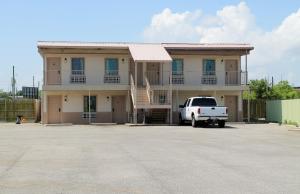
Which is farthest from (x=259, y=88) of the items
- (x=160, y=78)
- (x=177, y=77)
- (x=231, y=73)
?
(x=160, y=78)

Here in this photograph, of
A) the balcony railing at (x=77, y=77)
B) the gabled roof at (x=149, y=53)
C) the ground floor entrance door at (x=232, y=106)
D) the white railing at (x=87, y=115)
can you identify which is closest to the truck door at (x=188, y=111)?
the gabled roof at (x=149, y=53)

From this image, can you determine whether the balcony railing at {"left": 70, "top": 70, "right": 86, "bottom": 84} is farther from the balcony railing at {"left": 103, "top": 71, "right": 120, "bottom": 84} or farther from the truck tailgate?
the truck tailgate

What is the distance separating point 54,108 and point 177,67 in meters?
10.0

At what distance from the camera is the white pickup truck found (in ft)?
115

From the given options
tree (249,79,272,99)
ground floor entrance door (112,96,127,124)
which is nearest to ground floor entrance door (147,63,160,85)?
ground floor entrance door (112,96,127,124)

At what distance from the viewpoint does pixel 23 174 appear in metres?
12.7

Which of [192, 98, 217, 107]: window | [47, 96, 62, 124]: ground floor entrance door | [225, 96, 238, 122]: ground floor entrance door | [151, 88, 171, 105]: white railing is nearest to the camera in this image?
[192, 98, 217, 107]: window

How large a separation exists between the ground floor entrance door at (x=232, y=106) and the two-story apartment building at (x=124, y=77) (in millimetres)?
304

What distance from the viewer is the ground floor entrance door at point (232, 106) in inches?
1766

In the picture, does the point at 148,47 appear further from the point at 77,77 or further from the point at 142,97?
the point at 77,77

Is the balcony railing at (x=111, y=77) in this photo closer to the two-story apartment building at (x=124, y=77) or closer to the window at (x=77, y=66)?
the two-story apartment building at (x=124, y=77)

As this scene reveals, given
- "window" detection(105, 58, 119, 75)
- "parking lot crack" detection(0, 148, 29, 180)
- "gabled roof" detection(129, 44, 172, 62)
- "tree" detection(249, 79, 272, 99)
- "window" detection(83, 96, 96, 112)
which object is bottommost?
"parking lot crack" detection(0, 148, 29, 180)

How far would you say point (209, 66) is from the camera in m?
44.2

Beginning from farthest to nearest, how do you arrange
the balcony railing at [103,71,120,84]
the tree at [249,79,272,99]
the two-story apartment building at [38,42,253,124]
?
the tree at [249,79,272,99], the balcony railing at [103,71,120,84], the two-story apartment building at [38,42,253,124]
